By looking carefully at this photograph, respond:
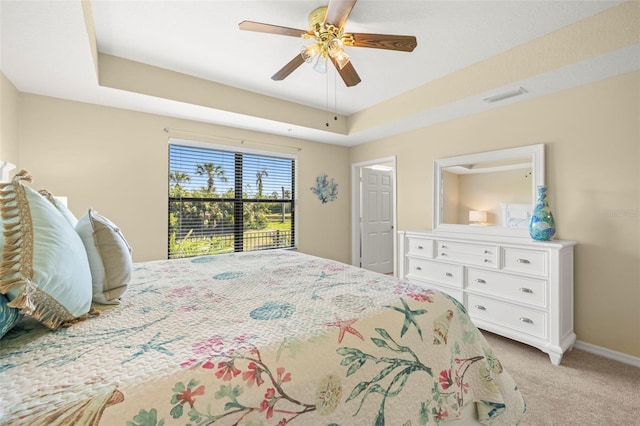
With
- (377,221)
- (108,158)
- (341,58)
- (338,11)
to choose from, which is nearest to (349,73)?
(341,58)

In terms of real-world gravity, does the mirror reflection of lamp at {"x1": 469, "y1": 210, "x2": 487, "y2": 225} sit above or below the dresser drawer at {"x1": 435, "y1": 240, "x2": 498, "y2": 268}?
above

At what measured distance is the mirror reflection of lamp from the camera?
9.94ft

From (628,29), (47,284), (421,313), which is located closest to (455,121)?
(628,29)

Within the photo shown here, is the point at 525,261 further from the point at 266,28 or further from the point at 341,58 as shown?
the point at 266,28

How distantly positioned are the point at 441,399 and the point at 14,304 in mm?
1356

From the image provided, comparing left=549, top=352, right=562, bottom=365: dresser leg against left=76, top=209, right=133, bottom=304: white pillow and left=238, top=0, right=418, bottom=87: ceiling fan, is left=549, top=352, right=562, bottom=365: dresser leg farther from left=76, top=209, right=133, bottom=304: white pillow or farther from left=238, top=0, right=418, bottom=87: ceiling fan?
left=76, top=209, right=133, bottom=304: white pillow

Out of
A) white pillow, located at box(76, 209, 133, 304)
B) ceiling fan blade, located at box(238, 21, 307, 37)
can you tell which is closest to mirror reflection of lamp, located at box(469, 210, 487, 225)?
ceiling fan blade, located at box(238, 21, 307, 37)

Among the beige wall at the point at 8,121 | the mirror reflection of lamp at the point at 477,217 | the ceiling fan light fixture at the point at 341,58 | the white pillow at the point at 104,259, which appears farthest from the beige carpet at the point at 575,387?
the beige wall at the point at 8,121

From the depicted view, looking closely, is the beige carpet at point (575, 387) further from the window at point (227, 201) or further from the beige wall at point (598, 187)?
the window at point (227, 201)

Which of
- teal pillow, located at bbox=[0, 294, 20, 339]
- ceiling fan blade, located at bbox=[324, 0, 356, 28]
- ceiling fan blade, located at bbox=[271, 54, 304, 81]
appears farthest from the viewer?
ceiling fan blade, located at bbox=[271, 54, 304, 81]

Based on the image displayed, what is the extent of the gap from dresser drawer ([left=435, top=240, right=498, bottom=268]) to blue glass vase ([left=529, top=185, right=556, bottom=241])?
0.34 m

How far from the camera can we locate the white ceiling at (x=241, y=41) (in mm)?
1855

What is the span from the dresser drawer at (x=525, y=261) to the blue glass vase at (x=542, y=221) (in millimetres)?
173

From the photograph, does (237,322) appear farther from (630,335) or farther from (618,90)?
(618,90)
